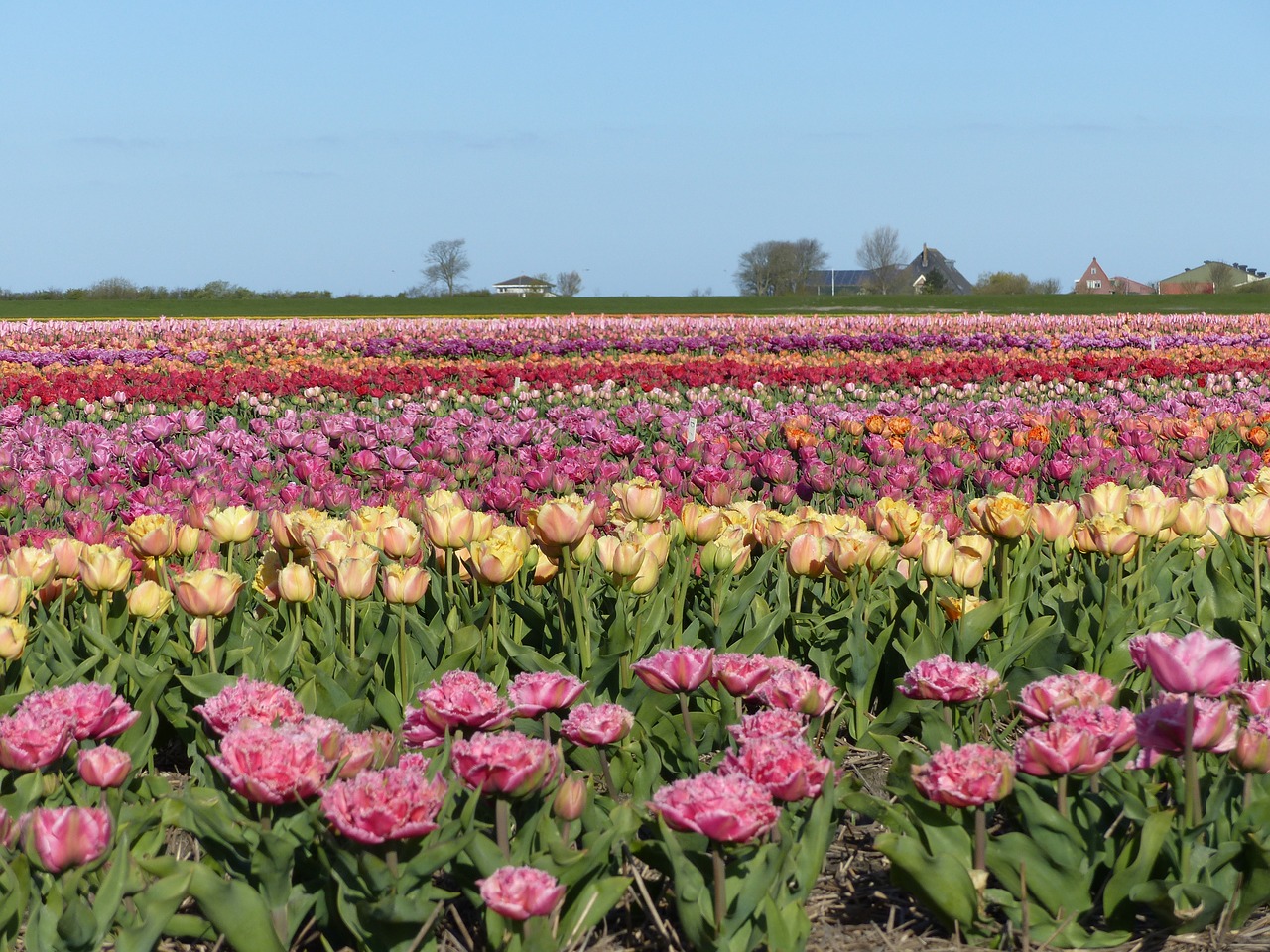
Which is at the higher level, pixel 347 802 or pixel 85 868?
pixel 347 802

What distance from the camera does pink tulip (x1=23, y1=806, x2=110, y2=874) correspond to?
5.66 ft

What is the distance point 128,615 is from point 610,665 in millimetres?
1261

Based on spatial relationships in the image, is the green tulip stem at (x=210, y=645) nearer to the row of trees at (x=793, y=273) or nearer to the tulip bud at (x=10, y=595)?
the tulip bud at (x=10, y=595)

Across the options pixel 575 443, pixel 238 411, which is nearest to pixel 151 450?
pixel 575 443

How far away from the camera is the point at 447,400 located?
35.4 feet

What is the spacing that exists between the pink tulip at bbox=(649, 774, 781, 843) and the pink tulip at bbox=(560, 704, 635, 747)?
1.03 ft

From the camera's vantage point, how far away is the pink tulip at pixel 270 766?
5.81 feet

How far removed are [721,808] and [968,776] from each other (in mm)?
426

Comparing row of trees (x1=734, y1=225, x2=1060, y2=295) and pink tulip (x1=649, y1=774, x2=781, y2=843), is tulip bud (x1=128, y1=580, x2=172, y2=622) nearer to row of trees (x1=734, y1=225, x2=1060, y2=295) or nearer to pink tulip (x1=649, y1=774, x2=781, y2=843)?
pink tulip (x1=649, y1=774, x2=781, y2=843)

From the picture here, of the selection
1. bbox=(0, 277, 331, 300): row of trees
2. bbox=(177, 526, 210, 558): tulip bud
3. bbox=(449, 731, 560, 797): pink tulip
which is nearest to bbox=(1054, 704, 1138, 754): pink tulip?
Answer: bbox=(449, 731, 560, 797): pink tulip

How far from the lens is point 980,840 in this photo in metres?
2.00

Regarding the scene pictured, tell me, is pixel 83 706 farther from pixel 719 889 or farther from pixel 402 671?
pixel 719 889

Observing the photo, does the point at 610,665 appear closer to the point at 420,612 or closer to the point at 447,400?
the point at 420,612

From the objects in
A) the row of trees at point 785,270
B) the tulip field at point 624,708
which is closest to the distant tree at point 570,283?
the row of trees at point 785,270
